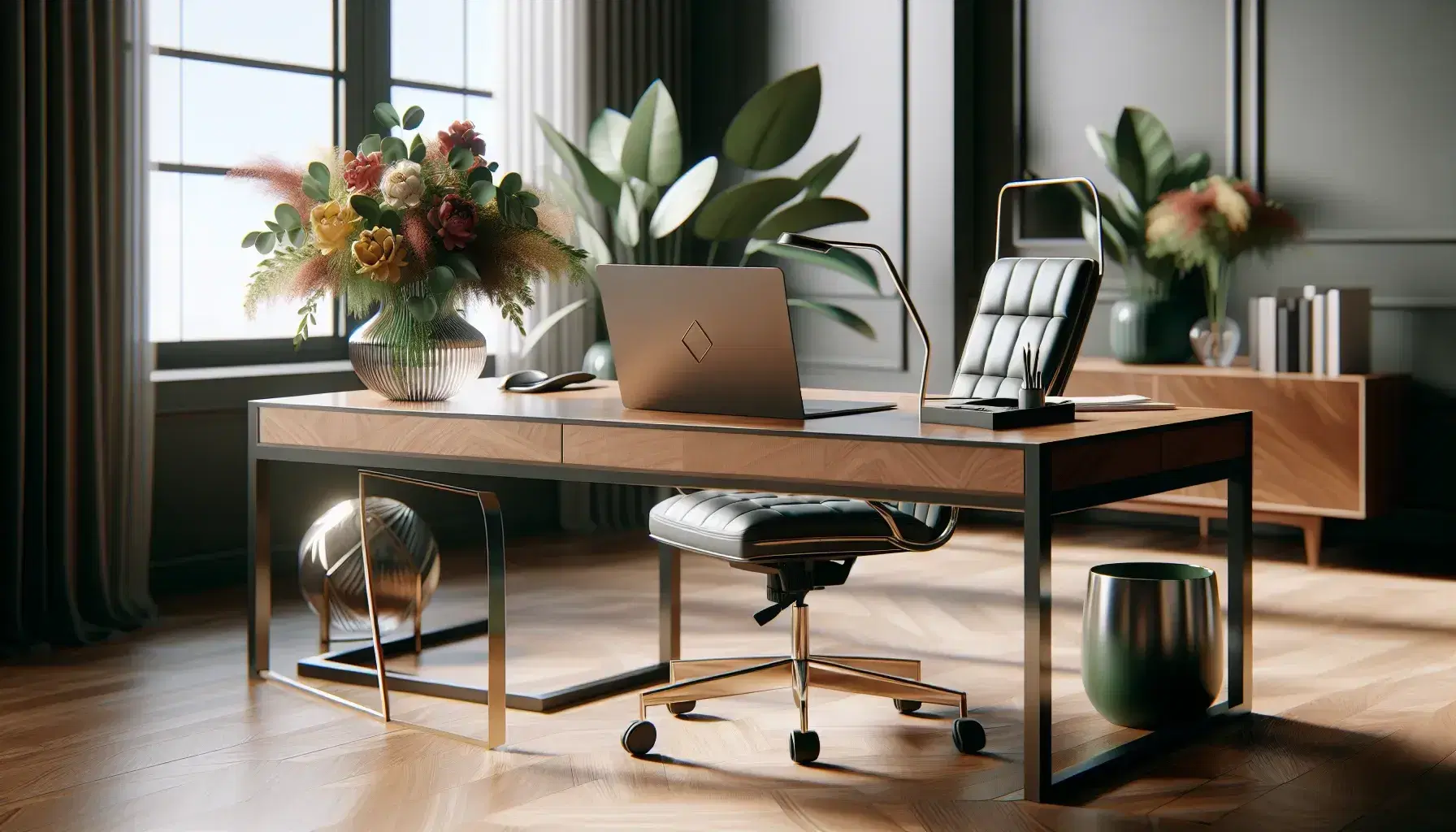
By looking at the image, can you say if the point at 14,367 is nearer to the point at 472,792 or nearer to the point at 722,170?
the point at 472,792

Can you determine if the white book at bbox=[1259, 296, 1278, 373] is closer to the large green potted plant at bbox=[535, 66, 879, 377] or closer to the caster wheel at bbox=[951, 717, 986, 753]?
the large green potted plant at bbox=[535, 66, 879, 377]

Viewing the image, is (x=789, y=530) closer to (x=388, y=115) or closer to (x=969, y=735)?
(x=969, y=735)

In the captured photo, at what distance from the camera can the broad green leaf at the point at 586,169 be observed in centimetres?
541

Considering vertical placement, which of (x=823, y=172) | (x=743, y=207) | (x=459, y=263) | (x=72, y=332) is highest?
(x=823, y=172)

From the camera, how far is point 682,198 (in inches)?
210

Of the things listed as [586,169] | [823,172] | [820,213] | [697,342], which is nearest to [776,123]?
[823,172]

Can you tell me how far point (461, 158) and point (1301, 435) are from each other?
296 centimetres

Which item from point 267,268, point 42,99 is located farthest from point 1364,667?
point 42,99

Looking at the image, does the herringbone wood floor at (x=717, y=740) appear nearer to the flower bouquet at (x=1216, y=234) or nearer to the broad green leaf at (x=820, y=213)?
the flower bouquet at (x=1216, y=234)

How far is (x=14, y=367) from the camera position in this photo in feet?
13.3

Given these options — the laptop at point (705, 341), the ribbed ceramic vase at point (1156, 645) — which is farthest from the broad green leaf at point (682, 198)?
the ribbed ceramic vase at point (1156, 645)

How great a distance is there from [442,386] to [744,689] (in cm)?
96

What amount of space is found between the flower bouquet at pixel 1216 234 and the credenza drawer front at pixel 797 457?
9.41ft

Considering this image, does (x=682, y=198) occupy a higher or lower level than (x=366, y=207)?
higher
